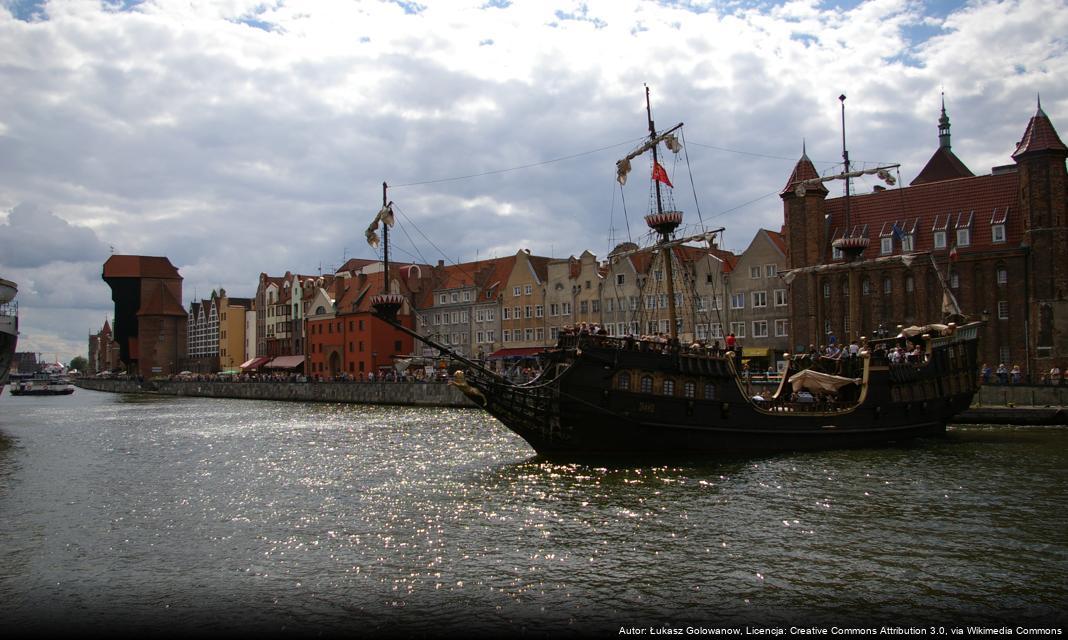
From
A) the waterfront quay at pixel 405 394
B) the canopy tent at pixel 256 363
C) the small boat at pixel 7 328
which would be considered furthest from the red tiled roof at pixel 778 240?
the canopy tent at pixel 256 363

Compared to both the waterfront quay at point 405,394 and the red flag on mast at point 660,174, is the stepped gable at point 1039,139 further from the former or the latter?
the red flag on mast at point 660,174

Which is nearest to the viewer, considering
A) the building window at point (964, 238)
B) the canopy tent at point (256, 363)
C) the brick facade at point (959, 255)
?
the brick facade at point (959, 255)

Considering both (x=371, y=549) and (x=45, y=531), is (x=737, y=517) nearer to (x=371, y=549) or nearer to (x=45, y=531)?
(x=371, y=549)

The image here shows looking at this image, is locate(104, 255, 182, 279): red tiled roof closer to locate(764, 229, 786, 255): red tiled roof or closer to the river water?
locate(764, 229, 786, 255): red tiled roof

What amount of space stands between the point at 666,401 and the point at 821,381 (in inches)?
379

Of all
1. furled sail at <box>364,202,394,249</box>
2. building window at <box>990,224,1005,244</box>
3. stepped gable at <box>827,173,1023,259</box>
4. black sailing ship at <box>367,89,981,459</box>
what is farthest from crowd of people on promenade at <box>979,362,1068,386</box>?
furled sail at <box>364,202,394,249</box>

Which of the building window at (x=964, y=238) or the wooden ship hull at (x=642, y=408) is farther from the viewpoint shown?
the building window at (x=964, y=238)

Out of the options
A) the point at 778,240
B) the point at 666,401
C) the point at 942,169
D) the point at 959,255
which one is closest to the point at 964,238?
the point at 959,255

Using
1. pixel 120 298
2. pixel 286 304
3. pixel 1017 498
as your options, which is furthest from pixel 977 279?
pixel 120 298

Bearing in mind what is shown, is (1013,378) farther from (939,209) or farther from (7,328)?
(7,328)

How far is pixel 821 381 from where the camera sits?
128ft

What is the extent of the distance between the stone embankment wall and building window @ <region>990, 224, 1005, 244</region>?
42.5 meters

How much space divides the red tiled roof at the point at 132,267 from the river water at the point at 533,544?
5820 inches

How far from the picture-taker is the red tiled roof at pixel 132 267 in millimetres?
169750
